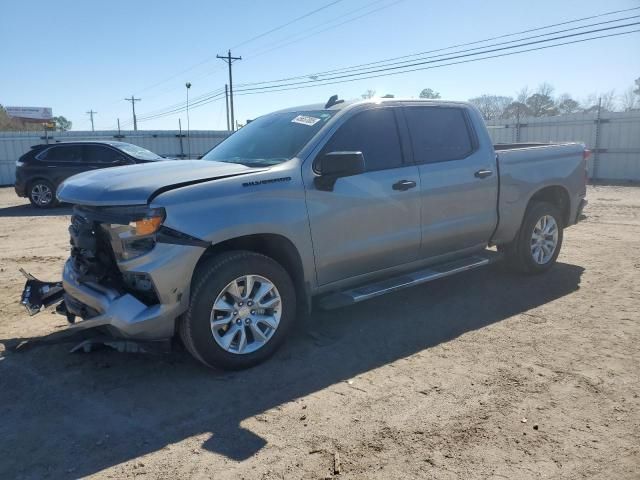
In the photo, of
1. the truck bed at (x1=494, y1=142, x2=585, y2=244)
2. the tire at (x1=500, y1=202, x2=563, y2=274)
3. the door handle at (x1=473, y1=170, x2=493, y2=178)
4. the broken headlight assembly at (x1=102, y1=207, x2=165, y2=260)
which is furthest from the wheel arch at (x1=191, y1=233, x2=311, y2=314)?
the tire at (x1=500, y1=202, x2=563, y2=274)

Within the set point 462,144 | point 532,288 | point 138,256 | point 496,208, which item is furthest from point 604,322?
point 138,256

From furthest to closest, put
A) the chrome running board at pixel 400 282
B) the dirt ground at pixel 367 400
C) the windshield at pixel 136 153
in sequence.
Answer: the windshield at pixel 136 153, the chrome running board at pixel 400 282, the dirt ground at pixel 367 400

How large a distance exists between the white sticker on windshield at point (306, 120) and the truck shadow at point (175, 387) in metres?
1.85

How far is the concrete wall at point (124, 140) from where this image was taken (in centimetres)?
2298

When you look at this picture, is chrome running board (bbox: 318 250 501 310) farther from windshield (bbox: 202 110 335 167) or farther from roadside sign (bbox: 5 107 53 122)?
roadside sign (bbox: 5 107 53 122)

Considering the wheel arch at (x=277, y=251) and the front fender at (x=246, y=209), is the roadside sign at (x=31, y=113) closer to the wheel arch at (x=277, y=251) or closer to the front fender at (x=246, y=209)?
the wheel arch at (x=277, y=251)

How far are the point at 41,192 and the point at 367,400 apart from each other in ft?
43.6

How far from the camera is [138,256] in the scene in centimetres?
364

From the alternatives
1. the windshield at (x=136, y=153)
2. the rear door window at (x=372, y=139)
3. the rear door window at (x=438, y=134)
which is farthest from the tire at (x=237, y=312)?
the windshield at (x=136, y=153)

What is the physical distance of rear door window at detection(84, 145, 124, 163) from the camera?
535 inches

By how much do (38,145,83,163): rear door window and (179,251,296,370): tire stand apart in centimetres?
1187

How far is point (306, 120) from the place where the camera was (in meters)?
4.81

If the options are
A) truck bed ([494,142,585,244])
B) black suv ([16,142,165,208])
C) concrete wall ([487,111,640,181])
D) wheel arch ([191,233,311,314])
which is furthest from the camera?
concrete wall ([487,111,640,181])

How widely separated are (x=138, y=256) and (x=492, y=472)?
2547mm
